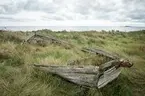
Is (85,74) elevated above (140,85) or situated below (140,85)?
above

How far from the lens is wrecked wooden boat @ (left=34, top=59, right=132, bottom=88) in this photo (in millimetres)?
5512

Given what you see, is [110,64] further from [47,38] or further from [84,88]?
[47,38]

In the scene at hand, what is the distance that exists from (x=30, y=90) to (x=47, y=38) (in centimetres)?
704

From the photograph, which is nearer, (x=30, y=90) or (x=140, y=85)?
(x=30, y=90)

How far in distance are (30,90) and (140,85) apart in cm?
365

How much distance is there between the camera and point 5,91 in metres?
4.49

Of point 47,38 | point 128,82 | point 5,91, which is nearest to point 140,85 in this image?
point 128,82

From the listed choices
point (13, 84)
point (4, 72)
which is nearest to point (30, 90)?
point (13, 84)

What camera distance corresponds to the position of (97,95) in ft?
18.7

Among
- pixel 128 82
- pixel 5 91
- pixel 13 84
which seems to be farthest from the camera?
pixel 128 82

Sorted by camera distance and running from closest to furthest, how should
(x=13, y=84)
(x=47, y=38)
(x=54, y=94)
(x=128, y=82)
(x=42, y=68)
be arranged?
(x=13, y=84)
(x=54, y=94)
(x=42, y=68)
(x=128, y=82)
(x=47, y=38)

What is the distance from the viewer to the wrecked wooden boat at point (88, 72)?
5.51m

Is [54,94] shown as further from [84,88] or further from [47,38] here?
[47,38]

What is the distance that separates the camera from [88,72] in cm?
559
